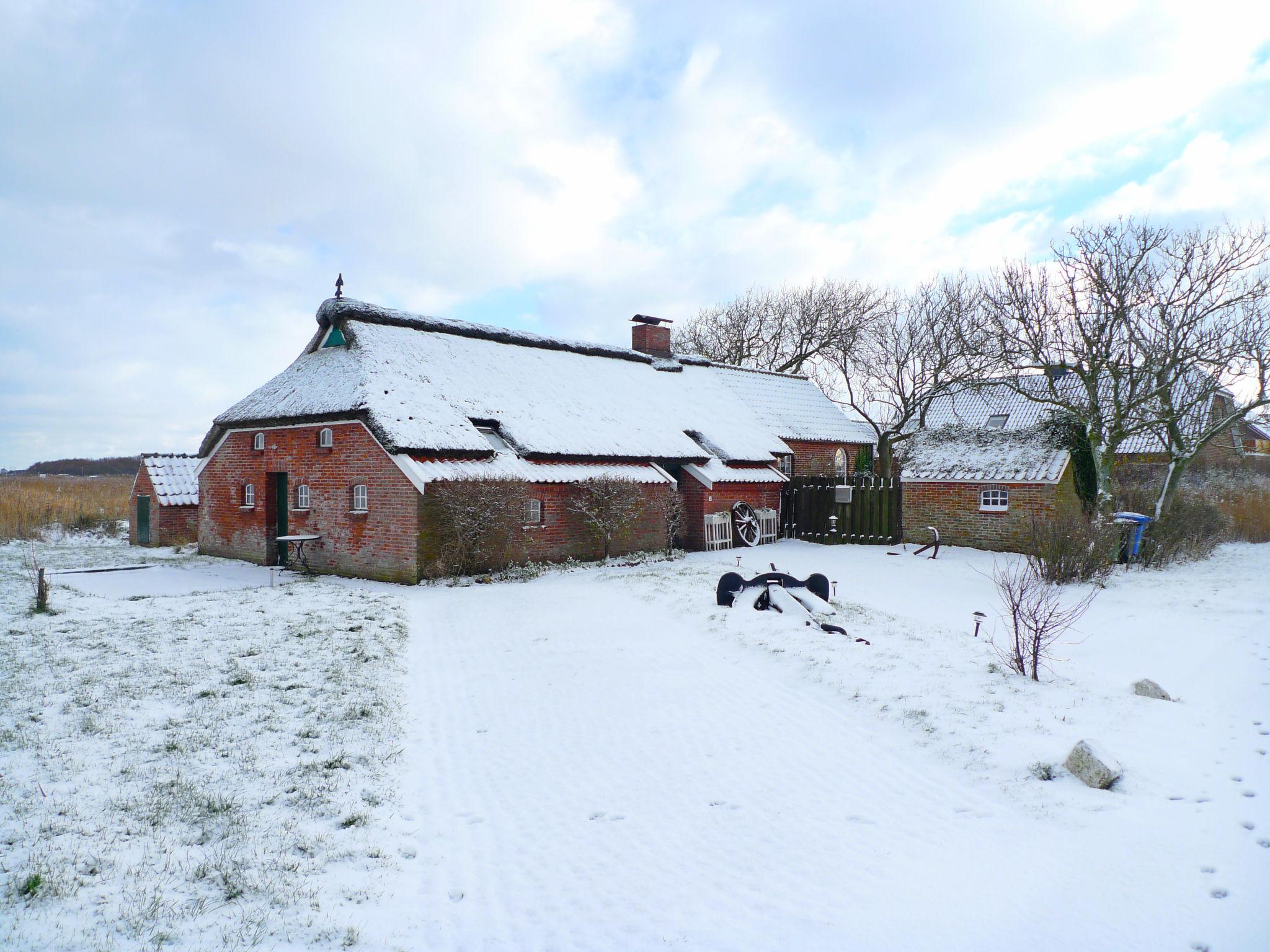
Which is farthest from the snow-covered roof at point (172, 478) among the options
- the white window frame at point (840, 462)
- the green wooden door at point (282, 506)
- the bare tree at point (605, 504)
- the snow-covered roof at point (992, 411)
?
the snow-covered roof at point (992, 411)

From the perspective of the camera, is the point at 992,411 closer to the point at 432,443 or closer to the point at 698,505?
the point at 698,505

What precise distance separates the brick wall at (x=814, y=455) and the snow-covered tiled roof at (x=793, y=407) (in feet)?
0.79

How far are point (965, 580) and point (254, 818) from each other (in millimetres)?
14758

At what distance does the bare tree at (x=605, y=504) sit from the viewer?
55.6 ft

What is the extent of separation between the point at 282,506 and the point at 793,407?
18.8m

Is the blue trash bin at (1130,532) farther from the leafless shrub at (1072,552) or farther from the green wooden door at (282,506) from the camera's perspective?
the green wooden door at (282,506)

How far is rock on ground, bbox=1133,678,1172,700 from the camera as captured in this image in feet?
24.5

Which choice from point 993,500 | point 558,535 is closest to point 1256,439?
point 993,500

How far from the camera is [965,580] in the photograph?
52.4ft

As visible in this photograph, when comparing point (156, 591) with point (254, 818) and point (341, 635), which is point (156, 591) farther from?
point (254, 818)

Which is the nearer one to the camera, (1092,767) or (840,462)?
(1092,767)

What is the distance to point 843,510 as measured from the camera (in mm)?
22578

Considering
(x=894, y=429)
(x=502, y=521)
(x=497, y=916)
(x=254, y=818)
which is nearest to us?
(x=497, y=916)

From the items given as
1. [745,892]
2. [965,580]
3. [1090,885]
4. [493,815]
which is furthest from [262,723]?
[965,580]
